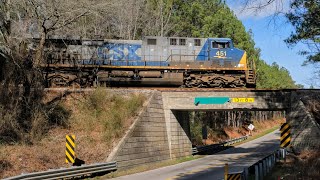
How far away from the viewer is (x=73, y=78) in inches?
1101

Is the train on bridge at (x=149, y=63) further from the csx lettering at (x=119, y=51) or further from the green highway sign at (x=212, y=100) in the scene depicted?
the green highway sign at (x=212, y=100)

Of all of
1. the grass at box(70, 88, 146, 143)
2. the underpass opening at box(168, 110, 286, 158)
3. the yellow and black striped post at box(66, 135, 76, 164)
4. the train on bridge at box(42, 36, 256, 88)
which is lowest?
the underpass opening at box(168, 110, 286, 158)

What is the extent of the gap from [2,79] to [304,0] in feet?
58.0

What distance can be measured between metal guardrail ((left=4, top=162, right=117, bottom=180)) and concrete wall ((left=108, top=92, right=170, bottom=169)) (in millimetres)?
1112

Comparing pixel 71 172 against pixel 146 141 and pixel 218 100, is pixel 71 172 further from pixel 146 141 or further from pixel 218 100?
pixel 218 100

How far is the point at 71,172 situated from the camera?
15.9m

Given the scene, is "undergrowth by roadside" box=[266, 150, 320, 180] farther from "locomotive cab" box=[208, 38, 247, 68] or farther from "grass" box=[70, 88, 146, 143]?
"locomotive cab" box=[208, 38, 247, 68]

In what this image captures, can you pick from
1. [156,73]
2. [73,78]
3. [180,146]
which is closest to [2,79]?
[73,78]

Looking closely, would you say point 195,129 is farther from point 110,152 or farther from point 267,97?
point 110,152

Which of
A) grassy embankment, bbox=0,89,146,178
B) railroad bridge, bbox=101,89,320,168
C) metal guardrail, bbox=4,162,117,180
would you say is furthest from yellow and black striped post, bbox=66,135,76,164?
railroad bridge, bbox=101,89,320,168

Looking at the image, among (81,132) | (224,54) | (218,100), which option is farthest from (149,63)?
(81,132)

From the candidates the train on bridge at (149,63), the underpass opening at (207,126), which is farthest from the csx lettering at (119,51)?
the underpass opening at (207,126)

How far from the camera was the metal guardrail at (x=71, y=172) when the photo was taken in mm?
13992

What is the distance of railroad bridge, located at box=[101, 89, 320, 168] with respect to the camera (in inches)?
922
